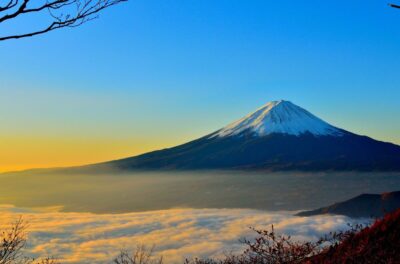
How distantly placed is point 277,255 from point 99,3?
14037 mm

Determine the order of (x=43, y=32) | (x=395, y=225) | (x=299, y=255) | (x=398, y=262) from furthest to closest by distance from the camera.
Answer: (x=299, y=255) < (x=395, y=225) < (x=398, y=262) < (x=43, y=32)

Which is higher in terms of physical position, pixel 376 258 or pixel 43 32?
pixel 43 32

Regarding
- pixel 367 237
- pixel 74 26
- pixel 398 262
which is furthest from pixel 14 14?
pixel 367 237

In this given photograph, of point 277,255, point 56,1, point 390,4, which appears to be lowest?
point 277,255

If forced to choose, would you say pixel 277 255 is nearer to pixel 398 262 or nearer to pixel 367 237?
pixel 367 237

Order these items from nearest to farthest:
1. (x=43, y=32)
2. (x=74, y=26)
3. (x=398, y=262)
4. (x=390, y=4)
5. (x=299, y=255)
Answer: (x=390, y=4) → (x=43, y=32) → (x=74, y=26) → (x=398, y=262) → (x=299, y=255)

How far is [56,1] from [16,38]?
842 millimetres

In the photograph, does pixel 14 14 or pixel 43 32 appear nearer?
pixel 14 14

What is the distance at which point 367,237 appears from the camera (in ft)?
53.2

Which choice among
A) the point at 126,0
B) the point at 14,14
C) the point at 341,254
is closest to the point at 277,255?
the point at 341,254

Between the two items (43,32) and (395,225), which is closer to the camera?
(43,32)

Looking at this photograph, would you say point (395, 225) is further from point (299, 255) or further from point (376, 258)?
point (299, 255)

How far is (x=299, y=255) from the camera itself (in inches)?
767

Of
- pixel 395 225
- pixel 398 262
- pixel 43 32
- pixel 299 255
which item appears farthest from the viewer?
pixel 299 255
